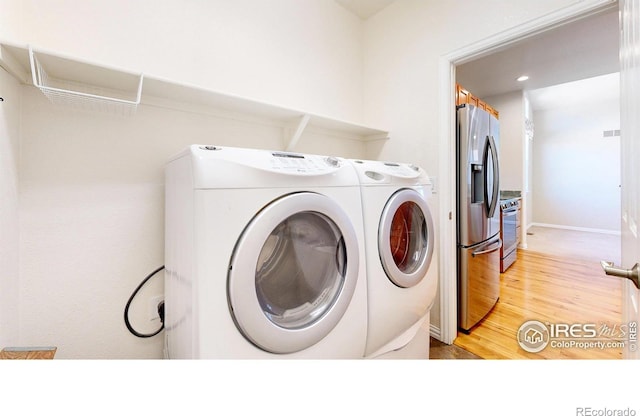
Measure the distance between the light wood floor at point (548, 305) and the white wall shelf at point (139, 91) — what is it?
69.8 inches

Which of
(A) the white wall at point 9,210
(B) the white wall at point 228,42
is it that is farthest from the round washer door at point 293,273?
(B) the white wall at point 228,42

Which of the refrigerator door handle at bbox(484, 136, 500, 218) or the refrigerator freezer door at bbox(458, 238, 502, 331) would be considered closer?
the refrigerator freezer door at bbox(458, 238, 502, 331)

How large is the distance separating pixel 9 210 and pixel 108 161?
13.1 inches

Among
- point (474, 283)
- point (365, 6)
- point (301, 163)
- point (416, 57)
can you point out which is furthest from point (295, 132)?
point (474, 283)

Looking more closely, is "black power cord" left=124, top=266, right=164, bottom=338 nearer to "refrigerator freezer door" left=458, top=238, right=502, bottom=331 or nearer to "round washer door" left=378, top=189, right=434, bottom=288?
"round washer door" left=378, top=189, right=434, bottom=288

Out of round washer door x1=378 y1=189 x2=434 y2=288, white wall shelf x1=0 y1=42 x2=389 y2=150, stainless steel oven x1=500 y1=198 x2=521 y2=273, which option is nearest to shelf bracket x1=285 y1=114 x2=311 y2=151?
white wall shelf x1=0 y1=42 x2=389 y2=150

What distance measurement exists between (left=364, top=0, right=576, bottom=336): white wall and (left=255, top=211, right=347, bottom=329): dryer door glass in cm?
108

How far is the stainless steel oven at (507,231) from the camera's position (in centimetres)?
293

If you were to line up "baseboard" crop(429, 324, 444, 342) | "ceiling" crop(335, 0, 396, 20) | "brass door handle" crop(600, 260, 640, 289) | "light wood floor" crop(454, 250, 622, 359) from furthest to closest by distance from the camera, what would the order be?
"ceiling" crop(335, 0, 396, 20), "baseboard" crop(429, 324, 444, 342), "light wood floor" crop(454, 250, 622, 359), "brass door handle" crop(600, 260, 640, 289)

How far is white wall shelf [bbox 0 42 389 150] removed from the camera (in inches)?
32.2

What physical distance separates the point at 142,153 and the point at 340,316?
3.65ft

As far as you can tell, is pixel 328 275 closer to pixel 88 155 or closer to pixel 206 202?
pixel 206 202

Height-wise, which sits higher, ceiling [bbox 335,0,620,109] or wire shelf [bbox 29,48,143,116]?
ceiling [bbox 335,0,620,109]

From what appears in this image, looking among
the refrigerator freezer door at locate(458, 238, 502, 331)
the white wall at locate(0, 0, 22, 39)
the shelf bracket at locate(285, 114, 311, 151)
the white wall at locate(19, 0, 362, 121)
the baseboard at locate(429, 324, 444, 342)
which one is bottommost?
the baseboard at locate(429, 324, 444, 342)
